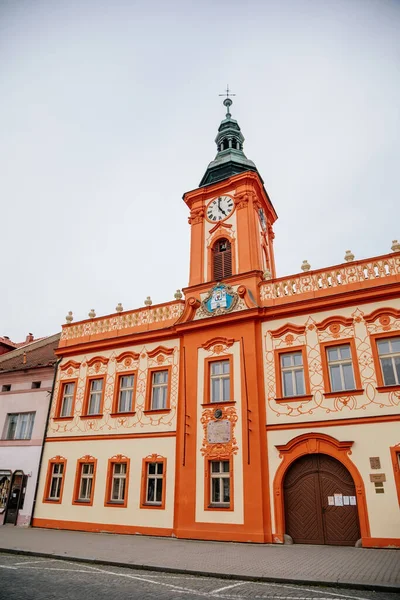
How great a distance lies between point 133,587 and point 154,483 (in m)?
9.29

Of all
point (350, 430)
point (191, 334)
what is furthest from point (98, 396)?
point (350, 430)

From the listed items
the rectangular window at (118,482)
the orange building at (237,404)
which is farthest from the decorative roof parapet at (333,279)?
the rectangular window at (118,482)

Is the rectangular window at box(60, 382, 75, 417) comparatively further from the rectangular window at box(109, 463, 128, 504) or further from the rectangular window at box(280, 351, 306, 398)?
the rectangular window at box(280, 351, 306, 398)

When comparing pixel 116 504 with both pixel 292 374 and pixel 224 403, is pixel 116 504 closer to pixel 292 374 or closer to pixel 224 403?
pixel 224 403

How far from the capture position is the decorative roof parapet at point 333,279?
1527cm

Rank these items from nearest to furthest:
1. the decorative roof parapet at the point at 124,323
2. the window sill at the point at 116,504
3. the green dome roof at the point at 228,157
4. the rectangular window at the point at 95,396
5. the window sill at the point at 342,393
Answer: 1. the window sill at the point at 342,393
2. the window sill at the point at 116,504
3. the decorative roof parapet at the point at 124,323
4. the rectangular window at the point at 95,396
5. the green dome roof at the point at 228,157

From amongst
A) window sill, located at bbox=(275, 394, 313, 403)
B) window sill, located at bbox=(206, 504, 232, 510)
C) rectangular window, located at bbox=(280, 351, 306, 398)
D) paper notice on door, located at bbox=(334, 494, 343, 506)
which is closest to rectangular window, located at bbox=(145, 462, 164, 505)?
window sill, located at bbox=(206, 504, 232, 510)

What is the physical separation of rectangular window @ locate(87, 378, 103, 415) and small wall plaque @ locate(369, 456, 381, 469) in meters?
11.7

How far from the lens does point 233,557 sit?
1092cm

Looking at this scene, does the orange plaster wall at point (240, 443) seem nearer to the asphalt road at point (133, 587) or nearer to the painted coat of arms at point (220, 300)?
the painted coat of arms at point (220, 300)

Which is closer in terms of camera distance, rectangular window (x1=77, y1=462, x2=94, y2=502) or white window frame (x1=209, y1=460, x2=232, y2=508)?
white window frame (x1=209, y1=460, x2=232, y2=508)

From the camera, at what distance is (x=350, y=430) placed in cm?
1373

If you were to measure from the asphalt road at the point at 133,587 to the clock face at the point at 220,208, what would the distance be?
15452mm

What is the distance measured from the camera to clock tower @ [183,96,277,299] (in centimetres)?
1902
